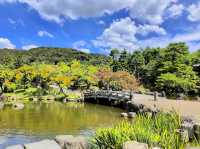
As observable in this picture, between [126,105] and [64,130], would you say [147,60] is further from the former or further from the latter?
[64,130]

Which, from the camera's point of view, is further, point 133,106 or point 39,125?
point 133,106

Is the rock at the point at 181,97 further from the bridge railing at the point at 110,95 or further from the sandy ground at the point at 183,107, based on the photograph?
the sandy ground at the point at 183,107

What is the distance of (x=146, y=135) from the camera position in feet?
26.6

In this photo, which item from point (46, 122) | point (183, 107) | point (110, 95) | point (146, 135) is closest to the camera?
point (146, 135)

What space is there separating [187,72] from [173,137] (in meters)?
29.3

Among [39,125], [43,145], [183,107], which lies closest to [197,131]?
[43,145]

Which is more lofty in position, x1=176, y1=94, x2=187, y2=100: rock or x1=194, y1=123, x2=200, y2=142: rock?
x1=176, y1=94, x2=187, y2=100: rock

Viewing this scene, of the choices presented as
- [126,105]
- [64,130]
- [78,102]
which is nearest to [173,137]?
[64,130]

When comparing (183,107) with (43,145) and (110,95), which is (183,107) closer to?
(110,95)

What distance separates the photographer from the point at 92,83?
44.0 m

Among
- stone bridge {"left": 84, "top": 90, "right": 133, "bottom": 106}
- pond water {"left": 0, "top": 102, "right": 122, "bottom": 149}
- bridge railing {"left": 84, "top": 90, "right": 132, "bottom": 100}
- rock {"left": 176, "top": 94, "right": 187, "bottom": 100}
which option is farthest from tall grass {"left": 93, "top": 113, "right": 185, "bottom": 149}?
rock {"left": 176, "top": 94, "right": 187, "bottom": 100}

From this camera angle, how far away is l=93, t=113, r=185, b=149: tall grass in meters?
8.01

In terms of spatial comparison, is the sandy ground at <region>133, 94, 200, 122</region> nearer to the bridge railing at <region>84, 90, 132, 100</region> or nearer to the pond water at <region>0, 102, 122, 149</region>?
the pond water at <region>0, 102, 122, 149</region>

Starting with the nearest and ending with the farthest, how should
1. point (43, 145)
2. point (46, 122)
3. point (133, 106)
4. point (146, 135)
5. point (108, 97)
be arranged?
1. point (146, 135)
2. point (43, 145)
3. point (46, 122)
4. point (133, 106)
5. point (108, 97)
